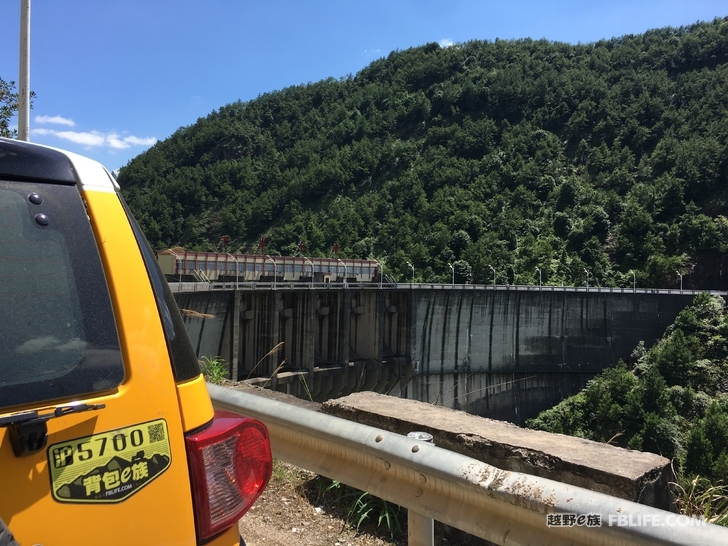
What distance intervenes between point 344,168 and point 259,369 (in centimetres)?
7796

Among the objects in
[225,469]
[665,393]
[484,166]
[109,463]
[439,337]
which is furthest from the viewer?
[484,166]

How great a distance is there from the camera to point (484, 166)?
8800 cm

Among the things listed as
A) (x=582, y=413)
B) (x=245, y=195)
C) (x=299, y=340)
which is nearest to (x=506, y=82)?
(x=245, y=195)

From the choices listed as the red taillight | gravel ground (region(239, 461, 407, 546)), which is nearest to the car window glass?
the red taillight

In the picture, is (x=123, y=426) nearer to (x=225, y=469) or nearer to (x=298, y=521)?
(x=225, y=469)

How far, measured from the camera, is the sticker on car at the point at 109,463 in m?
1.27

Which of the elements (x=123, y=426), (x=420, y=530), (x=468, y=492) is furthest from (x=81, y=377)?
(x=420, y=530)

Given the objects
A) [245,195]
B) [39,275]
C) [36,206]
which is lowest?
[39,275]

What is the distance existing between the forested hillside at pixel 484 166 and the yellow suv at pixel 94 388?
189ft

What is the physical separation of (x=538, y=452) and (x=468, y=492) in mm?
847

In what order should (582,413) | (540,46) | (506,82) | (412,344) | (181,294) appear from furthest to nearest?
(540,46) → (506,82) → (582,413) → (412,344) → (181,294)

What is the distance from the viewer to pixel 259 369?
85.0 feet

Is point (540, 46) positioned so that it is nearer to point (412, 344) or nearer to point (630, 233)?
point (630, 233)

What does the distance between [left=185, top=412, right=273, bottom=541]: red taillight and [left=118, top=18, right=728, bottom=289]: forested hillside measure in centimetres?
5750
